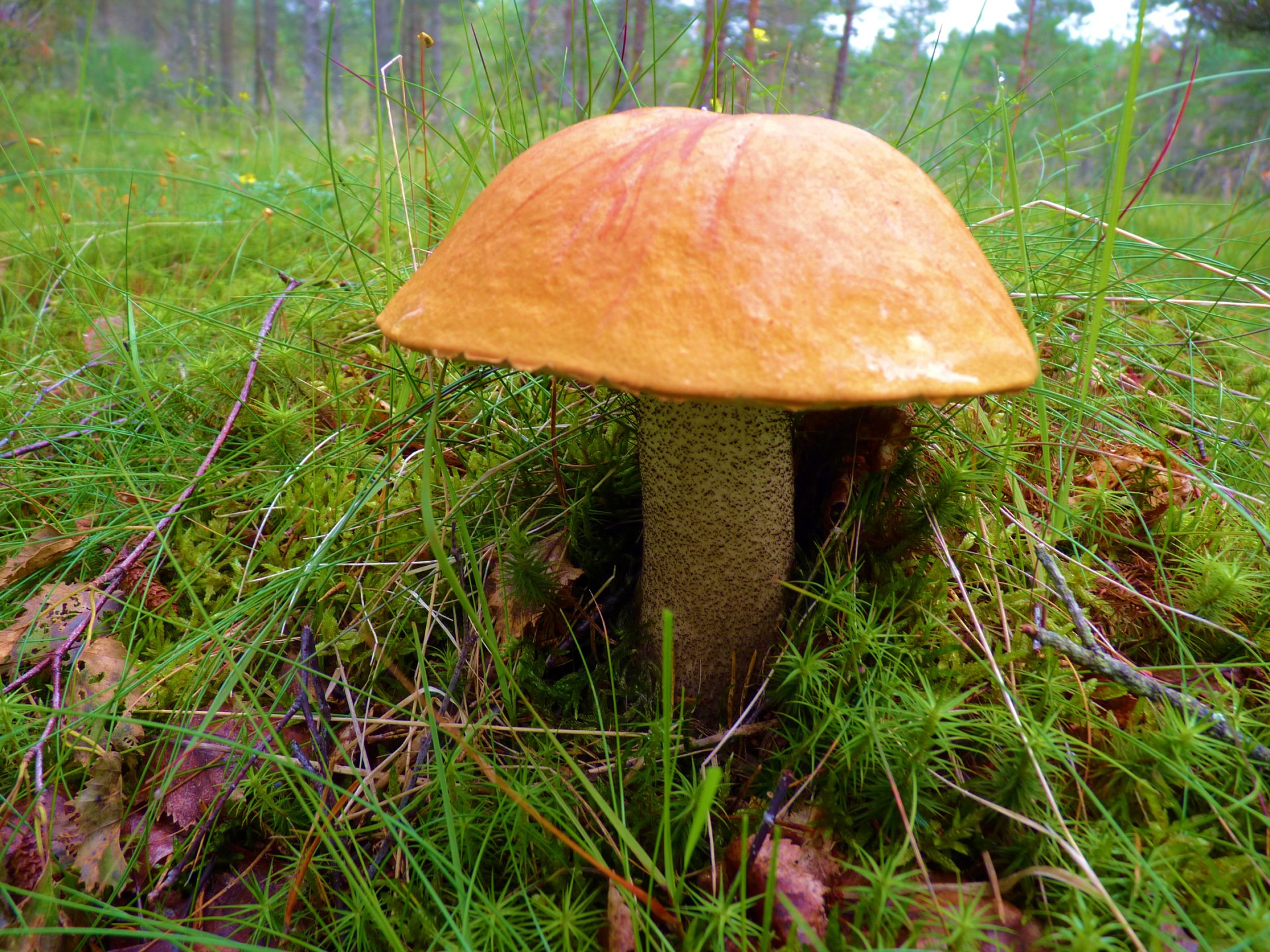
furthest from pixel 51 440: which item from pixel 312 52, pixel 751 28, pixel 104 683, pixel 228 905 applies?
pixel 312 52

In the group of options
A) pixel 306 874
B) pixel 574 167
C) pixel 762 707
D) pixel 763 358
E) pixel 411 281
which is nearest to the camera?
pixel 763 358

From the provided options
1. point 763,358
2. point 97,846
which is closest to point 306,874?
point 97,846

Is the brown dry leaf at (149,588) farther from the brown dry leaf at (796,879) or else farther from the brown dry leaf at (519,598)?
the brown dry leaf at (796,879)

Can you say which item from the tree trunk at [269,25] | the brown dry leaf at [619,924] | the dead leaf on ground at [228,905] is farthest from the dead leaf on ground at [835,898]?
the tree trunk at [269,25]

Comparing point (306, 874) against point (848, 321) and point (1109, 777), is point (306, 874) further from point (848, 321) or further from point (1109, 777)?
point (1109, 777)

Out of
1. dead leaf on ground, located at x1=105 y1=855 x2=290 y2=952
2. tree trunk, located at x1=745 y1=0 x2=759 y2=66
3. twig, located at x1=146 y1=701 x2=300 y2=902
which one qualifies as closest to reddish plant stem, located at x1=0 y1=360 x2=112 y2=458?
twig, located at x1=146 y1=701 x2=300 y2=902

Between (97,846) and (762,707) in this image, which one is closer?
(97,846)

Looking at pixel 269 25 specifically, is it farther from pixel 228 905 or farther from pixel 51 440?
pixel 228 905
